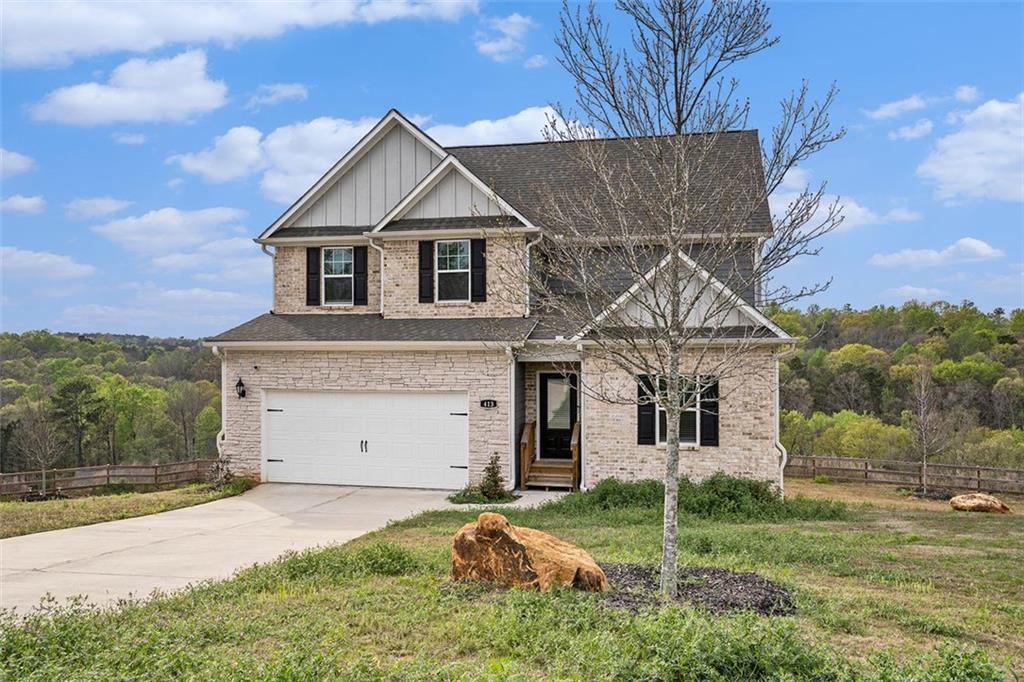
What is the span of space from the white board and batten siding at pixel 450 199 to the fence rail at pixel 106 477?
8543mm

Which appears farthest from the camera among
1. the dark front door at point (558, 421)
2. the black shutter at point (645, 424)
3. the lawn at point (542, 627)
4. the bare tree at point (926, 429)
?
the bare tree at point (926, 429)

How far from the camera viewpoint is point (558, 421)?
17828 millimetres

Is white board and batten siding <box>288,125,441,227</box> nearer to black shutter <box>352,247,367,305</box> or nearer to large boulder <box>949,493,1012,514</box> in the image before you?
black shutter <box>352,247,367,305</box>

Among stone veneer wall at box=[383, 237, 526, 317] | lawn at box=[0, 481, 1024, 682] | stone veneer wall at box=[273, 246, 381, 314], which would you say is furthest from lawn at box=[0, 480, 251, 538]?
lawn at box=[0, 481, 1024, 682]

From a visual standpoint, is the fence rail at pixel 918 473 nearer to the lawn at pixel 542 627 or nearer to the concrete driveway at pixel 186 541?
the lawn at pixel 542 627

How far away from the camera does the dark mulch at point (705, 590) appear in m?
6.75

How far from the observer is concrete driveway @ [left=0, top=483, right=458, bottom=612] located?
8.77 metres

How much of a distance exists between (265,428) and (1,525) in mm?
5927

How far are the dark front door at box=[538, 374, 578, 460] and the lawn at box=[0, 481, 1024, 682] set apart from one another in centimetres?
757

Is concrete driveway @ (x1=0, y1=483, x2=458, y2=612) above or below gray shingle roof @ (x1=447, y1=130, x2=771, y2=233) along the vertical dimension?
below

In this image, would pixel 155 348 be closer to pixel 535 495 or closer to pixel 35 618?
pixel 535 495

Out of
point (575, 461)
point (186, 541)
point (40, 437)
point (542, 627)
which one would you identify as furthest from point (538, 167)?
point (40, 437)

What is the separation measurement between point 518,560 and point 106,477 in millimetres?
16906

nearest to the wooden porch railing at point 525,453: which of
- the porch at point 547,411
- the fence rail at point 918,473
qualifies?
the porch at point 547,411
